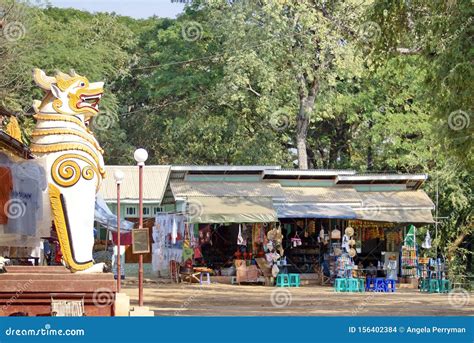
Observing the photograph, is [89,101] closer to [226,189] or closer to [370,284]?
[370,284]

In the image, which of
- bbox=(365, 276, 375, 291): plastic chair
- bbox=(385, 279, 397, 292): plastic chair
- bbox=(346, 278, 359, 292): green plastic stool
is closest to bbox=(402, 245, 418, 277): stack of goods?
bbox=(365, 276, 375, 291): plastic chair

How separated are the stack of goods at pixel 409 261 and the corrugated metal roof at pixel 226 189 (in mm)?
4241

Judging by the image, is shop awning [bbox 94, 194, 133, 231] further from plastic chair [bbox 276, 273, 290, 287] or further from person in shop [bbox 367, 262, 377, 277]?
person in shop [bbox 367, 262, 377, 277]

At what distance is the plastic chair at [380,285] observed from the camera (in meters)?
30.2

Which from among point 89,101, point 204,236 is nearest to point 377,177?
point 204,236

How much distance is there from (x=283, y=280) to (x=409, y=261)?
4189mm

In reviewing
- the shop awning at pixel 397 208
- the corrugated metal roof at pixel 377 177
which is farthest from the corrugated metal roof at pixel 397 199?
the corrugated metal roof at pixel 377 177

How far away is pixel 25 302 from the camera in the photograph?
1553cm

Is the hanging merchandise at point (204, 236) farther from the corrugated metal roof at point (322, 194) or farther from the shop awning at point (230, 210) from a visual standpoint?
the corrugated metal roof at point (322, 194)

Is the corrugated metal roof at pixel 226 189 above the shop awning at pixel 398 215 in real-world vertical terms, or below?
above

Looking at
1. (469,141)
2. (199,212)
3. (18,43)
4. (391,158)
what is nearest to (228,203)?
(199,212)

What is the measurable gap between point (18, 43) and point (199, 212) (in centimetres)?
1052

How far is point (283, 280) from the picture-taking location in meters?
31.5

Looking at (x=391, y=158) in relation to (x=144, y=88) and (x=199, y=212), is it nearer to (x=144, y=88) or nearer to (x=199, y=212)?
(x=199, y=212)
